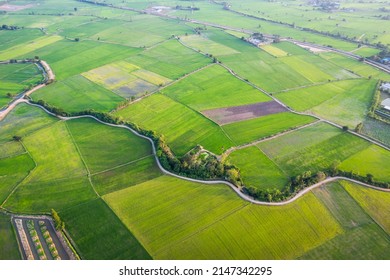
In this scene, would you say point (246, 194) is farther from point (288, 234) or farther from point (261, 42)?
point (261, 42)

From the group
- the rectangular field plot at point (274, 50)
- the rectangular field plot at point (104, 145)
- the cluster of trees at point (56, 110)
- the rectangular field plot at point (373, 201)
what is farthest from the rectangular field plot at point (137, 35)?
the rectangular field plot at point (373, 201)

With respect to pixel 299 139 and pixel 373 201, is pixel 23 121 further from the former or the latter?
pixel 373 201

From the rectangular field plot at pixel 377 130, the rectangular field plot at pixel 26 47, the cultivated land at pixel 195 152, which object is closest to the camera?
the cultivated land at pixel 195 152

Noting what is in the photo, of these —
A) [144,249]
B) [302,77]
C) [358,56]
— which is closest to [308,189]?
[144,249]

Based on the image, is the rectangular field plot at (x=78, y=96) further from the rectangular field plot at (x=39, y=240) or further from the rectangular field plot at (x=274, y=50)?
the rectangular field plot at (x=274, y=50)

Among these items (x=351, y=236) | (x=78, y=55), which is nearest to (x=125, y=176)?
(x=351, y=236)

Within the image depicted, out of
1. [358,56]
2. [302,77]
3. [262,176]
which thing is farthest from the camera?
[358,56]
